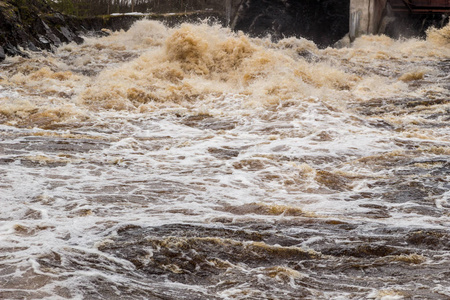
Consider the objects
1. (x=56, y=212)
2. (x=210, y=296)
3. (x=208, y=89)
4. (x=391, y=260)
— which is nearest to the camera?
(x=210, y=296)

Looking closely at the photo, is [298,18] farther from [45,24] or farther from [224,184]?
[224,184]

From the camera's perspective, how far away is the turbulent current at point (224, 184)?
313 cm

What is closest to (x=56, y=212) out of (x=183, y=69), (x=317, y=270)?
(x=317, y=270)

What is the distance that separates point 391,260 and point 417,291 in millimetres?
465

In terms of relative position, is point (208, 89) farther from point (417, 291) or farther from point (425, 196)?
point (417, 291)

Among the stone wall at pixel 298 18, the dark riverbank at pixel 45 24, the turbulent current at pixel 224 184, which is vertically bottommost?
the turbulent current at pixel 224 184

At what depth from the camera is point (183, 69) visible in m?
12.2

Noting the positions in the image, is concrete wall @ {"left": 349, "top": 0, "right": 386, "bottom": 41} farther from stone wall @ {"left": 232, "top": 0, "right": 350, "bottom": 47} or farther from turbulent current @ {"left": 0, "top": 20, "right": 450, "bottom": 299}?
turbulent current @ {"left": 0, "top": 20, "right": 450, "bottom": 299}

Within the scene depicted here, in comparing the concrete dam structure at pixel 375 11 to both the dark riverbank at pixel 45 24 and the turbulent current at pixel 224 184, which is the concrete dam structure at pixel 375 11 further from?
the turbulent current at pixel 224 184

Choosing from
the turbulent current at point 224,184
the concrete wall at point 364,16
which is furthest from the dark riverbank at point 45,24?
the concrete wall at point 364,16

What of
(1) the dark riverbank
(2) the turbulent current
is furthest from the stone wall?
(2) the turbulent current

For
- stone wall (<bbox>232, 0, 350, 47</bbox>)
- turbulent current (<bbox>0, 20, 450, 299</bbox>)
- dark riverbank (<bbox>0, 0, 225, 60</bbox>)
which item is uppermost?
stone wall (<bbox>232, 0, 350, 47</bbox>)

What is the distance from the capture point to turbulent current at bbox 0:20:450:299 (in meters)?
3.13

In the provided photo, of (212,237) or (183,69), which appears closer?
(212,237)
